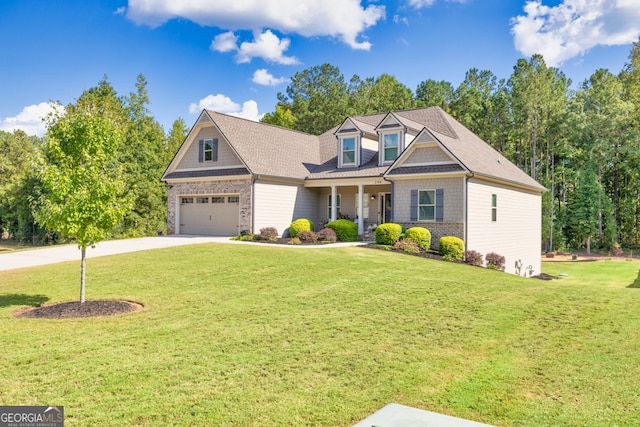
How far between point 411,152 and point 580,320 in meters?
13.0

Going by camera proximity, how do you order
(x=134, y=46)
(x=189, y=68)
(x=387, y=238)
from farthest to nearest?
1. (x=189, y=68)
2. (x=134, y=46)
3. (x=387, y=238)

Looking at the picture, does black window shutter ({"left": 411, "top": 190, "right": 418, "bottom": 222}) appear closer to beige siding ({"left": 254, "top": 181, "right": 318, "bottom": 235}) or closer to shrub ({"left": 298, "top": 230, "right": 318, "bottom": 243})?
shrub ({"left": 298, "top": 230, "right": 318, "bottom": 243})

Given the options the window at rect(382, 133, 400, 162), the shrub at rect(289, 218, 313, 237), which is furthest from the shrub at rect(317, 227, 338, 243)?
the window at rect(382, 133, 400, 162)

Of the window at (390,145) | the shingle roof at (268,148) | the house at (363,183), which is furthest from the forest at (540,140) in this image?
the window at (390,145)

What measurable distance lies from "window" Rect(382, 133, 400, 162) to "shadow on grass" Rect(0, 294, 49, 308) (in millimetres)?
16820

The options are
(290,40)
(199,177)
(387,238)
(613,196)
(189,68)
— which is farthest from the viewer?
(613,196)

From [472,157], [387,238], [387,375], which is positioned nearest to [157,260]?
[387,238]

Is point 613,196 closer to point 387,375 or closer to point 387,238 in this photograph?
point 387,238

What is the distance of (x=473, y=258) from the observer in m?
18.3

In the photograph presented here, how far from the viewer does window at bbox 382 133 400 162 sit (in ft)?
74.9

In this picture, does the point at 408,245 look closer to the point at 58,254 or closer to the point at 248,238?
the point at 248,238

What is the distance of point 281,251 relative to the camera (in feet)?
54.7

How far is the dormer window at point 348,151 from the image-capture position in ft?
80.4

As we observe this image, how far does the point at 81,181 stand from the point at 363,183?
15.3 meters
